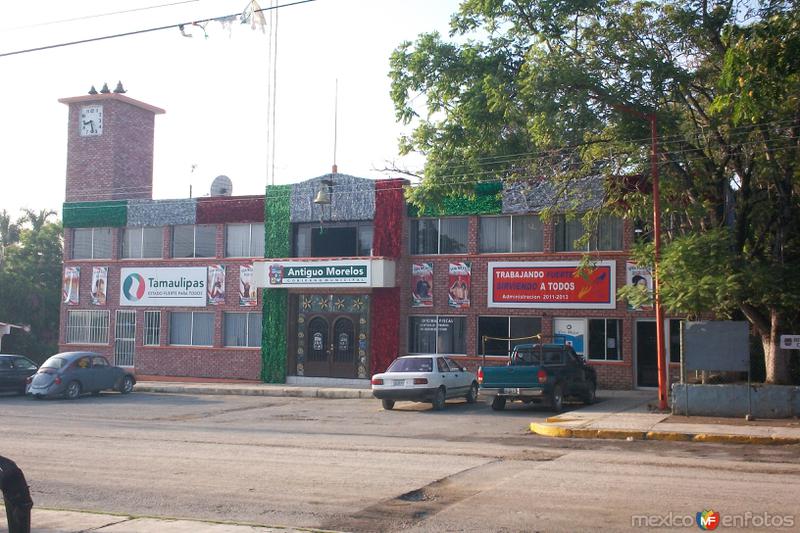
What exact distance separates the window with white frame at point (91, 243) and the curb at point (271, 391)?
769cm

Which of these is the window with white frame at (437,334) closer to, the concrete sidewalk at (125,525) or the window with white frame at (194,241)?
the window with white frame at (194,241)

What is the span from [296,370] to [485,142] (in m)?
14.1

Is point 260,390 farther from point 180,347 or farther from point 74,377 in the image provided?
point 180,347

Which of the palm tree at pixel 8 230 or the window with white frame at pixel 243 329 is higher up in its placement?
the palm tree at pixel 8 230

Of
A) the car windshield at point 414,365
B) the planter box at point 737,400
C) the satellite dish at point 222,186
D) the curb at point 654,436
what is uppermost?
the satellite dish at point 222,186

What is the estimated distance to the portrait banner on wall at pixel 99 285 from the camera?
116 ft

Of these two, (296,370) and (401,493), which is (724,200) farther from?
(296,370)

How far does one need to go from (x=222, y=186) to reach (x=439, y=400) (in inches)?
701

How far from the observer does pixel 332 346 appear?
3114 centimetres

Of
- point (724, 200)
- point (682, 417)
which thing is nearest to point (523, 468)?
point (682, 417)

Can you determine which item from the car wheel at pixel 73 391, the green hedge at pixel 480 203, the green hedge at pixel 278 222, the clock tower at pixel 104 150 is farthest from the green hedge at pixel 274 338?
the clock tower at pixel 104 150

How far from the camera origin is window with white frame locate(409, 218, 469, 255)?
2961 cm

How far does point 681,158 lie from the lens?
20672 millimetres

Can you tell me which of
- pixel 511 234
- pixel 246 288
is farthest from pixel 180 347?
pixel 511 234
